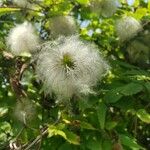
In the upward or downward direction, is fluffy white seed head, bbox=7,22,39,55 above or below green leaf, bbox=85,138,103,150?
above

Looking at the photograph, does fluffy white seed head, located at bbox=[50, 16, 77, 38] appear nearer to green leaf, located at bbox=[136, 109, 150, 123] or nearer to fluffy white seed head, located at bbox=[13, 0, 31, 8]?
fluffy white seed head, located at bbox=[13, 0, 31, 8]

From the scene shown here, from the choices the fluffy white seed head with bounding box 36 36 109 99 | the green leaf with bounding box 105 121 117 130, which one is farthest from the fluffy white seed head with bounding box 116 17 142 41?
the green leaf with bounding box 105 121 117 130

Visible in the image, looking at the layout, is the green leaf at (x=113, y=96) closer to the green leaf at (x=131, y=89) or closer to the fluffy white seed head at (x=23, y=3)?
the green leaf at (x=131, y=89)

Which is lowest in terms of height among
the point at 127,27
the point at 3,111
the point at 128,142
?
the point at 3,111

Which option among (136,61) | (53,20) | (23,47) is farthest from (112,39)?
(23,47)

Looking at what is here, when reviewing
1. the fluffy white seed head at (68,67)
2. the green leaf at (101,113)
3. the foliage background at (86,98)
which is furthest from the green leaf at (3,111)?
the green leaf at (101,113)

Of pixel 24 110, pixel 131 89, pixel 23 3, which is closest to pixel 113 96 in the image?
pixel 131 89

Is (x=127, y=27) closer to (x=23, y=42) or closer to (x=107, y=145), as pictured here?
(x=23, y=42)

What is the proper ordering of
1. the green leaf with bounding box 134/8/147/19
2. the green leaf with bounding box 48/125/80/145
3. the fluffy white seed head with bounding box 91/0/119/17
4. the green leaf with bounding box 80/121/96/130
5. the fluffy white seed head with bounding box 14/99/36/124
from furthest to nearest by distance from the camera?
the green leaf with bounding box 134/8/147/19 < the fluffy white seed head with bounding box 91/0/119/17 < the fluffy white seed head with bounding box 14/99/36/124 < the green leaf with bounding box 80/121/96/130 < the green leaf with bounding box 48/125/80/145
